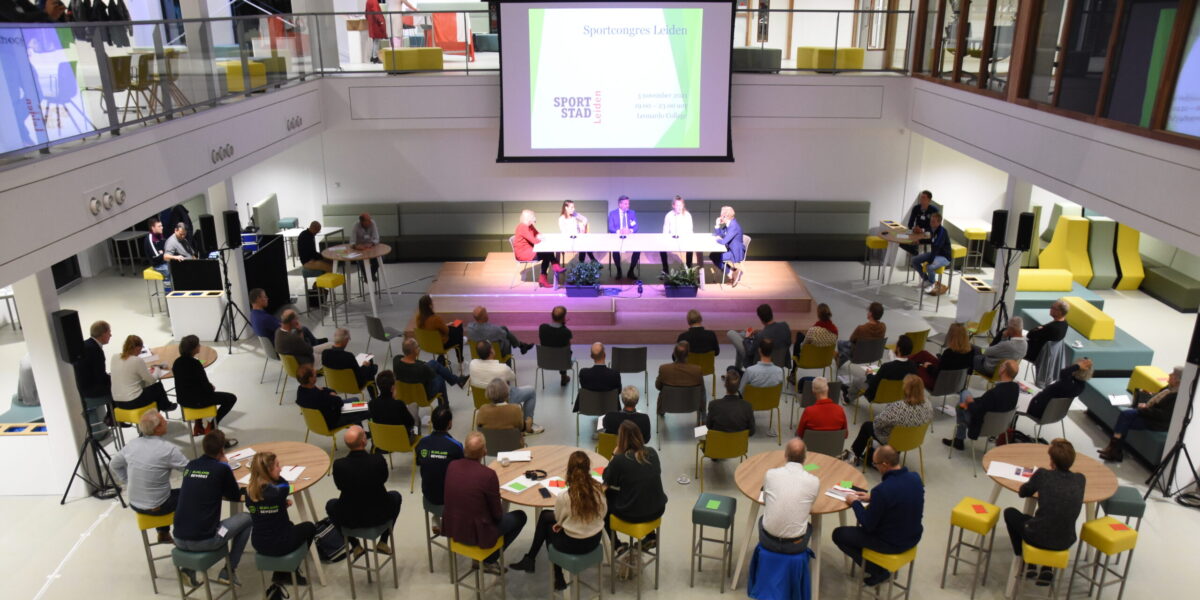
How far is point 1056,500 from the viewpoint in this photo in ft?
19.0

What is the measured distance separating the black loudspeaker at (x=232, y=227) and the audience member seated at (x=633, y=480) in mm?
6662

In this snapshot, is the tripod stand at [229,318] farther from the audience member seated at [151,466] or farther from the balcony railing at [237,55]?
the audience member seated at [151,466]

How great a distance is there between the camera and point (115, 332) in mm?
11750

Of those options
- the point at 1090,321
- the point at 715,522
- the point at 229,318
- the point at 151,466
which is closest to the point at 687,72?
the point at 1090,321

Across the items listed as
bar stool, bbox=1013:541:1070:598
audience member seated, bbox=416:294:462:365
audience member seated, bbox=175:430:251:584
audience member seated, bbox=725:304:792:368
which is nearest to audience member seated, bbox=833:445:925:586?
bar stool, bbox=1013:541:1070:598

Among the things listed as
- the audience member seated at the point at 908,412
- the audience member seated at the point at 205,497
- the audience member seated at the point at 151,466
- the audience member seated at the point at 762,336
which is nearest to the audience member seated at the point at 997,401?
the audience member seated at the point at 908,412

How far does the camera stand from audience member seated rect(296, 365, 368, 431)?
751cm

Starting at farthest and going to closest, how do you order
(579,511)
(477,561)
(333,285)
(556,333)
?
(333,285) < (556,333) < (477,561) < (579,511)

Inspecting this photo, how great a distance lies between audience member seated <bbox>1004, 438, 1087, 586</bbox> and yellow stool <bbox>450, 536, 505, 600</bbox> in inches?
146

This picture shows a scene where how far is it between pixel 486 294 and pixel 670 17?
4.88 m

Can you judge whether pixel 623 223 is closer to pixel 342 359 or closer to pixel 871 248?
pixel 871 248

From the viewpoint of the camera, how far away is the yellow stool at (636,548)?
6181 millimetres

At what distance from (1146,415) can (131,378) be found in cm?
A: 937

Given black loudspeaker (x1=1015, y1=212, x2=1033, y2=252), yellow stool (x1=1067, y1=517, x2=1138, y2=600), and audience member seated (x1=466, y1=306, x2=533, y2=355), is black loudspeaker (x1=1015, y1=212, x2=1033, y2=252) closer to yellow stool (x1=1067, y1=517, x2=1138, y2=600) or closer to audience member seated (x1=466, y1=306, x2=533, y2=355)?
yellow stool (x1=1067, y1=517, x2=1138, y2=600)
